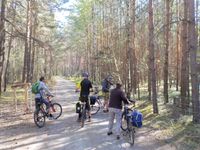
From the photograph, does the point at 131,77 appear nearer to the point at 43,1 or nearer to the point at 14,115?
the point at 43,1

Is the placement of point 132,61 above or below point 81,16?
below

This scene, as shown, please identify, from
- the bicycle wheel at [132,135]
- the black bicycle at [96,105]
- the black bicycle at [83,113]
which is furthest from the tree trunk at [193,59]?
the black bicycle at [96,105]

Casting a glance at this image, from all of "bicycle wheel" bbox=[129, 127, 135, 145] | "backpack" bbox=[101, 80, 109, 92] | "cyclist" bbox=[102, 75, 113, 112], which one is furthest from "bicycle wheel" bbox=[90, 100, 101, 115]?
"bicycle wheel" bbox=[129, 127, 135, 145]

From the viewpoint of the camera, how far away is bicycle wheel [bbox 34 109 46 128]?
48.4 ft

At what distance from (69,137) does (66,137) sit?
4.0 inches

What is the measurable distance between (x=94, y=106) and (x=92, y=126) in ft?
16.2

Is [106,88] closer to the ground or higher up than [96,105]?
higher up

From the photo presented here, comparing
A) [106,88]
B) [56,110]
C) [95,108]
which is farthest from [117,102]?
[95,108]

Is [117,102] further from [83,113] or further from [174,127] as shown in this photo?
[83,113]

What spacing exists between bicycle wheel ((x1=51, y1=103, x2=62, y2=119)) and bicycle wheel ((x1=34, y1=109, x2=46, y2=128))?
106 cm

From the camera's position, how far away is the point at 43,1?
88.8 feet

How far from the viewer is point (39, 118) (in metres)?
15.0

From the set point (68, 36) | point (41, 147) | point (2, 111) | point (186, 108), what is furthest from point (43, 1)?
point (68, 36)

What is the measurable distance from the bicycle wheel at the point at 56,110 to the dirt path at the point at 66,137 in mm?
537
